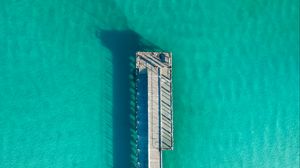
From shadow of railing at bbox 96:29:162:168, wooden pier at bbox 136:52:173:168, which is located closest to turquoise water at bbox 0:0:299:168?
shadow of railing at bbox 96:29:162:168

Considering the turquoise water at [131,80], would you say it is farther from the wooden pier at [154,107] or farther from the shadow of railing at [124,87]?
the wooden pier at [154,107]

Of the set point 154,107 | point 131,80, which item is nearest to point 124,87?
point 131,80

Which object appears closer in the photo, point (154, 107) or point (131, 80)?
point (154, 107)

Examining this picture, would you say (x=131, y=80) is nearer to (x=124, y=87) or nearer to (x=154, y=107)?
(x=124, y=87)

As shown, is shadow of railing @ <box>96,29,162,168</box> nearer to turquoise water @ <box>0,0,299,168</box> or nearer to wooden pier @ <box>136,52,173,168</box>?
turquoise water @ <box>0,0,299,168</box>

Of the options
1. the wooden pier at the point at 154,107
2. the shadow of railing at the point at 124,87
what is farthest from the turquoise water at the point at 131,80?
the wooden pier at the point at 154,107
